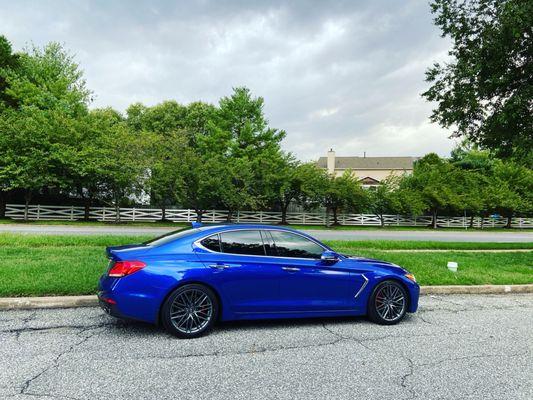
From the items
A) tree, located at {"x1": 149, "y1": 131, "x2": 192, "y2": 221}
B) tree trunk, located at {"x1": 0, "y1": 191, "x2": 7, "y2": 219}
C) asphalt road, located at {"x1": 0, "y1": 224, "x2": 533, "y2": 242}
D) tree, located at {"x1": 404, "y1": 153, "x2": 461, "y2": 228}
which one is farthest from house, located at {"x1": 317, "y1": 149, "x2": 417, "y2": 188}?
tree trunk, located at {"x1": 0, "y1": 191, "x2": 7, "y2": 219}

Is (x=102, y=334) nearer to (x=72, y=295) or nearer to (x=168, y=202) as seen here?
(x=72, y=295)

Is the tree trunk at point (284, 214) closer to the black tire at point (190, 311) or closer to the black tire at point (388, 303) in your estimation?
the black tire at point (388, 303)

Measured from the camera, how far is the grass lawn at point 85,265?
7082 mm

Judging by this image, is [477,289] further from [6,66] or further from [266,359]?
[6,66]

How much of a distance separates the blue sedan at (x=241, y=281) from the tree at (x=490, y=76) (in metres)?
9.87

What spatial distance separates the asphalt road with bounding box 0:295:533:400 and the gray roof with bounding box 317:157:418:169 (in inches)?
2907

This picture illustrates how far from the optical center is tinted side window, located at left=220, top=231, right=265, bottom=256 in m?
5.54

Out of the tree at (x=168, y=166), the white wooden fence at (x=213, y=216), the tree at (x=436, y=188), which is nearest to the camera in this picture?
the tree at (x=168, y=166)

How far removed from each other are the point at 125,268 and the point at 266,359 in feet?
6.62

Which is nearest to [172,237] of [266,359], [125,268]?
[125,268]

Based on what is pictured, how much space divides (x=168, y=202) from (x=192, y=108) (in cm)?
2369

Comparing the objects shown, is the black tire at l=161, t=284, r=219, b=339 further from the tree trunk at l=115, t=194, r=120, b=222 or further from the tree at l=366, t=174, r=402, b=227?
the tree at l=366, t=174, r=402, b=227

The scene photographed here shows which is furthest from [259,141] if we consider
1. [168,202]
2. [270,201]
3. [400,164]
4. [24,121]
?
[400,164]

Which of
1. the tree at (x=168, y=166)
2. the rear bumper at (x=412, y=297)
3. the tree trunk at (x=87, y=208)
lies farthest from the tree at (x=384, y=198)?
the rear bumper at (x=412, y=297)
